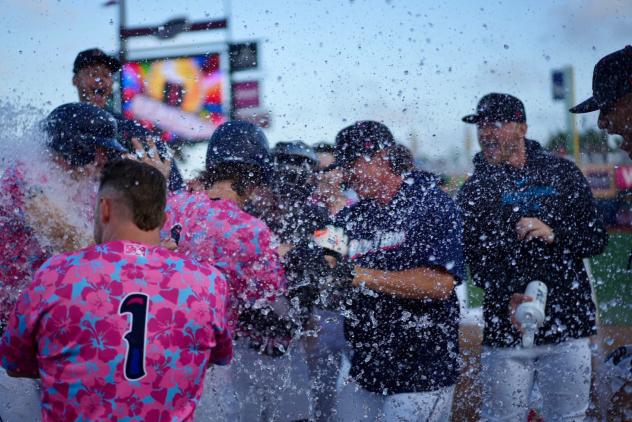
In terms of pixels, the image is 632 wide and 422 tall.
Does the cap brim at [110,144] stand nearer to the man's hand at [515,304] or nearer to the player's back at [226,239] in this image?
the player's back at [226,239]

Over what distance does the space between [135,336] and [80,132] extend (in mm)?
1353

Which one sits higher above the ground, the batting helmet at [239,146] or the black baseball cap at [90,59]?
the black baseball cap at [90,59]

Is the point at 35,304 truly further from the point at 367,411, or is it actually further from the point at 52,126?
the point at 367,411

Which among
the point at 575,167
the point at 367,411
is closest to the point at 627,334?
the point at 575,167

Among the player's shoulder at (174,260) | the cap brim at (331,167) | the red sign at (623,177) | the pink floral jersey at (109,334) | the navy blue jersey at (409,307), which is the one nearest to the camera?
the pink floral jersey at (109,334)

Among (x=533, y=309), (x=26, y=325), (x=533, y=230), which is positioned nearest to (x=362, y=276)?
(x=533, y=309)

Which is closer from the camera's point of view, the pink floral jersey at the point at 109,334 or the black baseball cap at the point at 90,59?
the pink floral jersey at the point at 109,334

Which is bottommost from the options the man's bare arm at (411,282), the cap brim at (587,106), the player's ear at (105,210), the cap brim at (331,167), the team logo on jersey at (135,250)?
the man's bare arm at (411,282)

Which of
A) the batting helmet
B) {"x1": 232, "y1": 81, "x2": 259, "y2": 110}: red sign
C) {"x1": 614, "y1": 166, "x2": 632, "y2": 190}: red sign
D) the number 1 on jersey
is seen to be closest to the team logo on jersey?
the number 1 on jersey

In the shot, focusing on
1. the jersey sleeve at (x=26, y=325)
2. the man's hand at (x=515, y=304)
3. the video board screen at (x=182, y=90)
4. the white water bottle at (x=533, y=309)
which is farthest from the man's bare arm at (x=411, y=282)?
the video board screen at (x=182, y=90)

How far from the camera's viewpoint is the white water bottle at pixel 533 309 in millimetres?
3482

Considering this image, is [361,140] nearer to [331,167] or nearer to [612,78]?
[331,167]

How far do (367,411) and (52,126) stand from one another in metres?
1.99

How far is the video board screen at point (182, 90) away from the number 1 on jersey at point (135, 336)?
31.5ft
